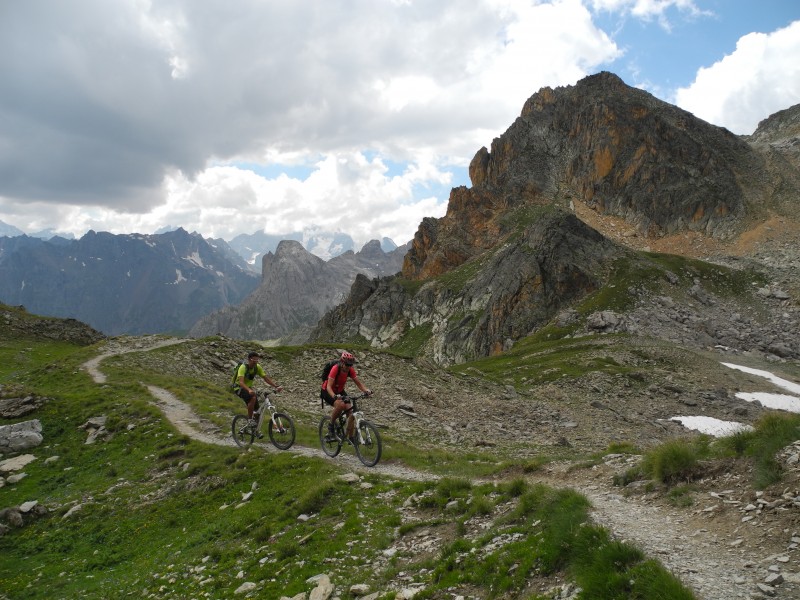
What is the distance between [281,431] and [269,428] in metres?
0.76

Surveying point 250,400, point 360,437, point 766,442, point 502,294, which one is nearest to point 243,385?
point 250,400

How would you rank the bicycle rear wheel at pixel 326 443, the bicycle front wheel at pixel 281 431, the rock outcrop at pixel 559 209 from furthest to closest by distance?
the rock outcrop at pixel 559 209
the bicycle front wheel at pixel 281 431
the bicycle rear wheel at pixel 326 443

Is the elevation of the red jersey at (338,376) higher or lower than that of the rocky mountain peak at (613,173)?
lower

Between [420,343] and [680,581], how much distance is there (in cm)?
11376

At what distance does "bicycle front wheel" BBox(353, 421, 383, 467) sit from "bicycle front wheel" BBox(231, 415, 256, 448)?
6340 millimetres

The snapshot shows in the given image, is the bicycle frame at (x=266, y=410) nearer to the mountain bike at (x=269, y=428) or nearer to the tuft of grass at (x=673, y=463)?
the mountain bike at (x=269, y=428)

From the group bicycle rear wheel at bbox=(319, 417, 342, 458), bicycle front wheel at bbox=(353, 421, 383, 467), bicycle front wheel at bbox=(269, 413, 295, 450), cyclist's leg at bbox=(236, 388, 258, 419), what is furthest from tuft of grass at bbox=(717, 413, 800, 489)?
cyclist's leg at bbox=(236, 388, 258, 419)

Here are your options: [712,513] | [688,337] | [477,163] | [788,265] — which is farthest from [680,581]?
[477,163]

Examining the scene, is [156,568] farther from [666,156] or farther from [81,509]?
[666,156]

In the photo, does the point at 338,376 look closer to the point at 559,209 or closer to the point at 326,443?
the point at 326,443

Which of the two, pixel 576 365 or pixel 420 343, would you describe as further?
pixel 420 343

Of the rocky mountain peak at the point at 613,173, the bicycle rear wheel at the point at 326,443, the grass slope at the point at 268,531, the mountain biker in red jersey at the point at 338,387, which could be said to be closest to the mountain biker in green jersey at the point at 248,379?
the grass slope at the point at 268,531

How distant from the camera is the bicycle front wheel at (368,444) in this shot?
1733cm

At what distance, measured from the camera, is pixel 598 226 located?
133 metres
